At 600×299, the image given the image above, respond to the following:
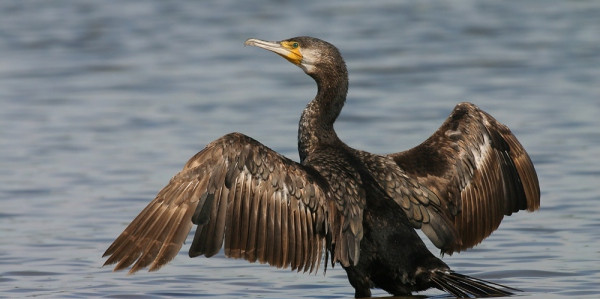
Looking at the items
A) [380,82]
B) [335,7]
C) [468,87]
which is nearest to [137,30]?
[335,7]

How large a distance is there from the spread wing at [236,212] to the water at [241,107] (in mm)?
1100

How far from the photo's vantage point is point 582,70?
1633cm

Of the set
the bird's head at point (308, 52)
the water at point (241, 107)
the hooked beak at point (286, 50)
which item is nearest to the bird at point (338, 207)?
the bird's head at point (308, 52)

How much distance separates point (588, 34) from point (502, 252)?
9.43m

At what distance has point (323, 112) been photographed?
9.16 meters

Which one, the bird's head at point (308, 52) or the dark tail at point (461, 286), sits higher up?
the bird's head at point (308, 52)

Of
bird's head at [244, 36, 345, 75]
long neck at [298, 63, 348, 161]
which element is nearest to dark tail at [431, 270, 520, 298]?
long neck at [298, 63, 348, 161]

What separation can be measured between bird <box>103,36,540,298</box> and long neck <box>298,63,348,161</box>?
1cm

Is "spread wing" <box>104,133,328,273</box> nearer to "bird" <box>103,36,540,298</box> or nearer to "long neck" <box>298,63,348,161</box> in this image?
"bird" <box>103,36,540,298</box>

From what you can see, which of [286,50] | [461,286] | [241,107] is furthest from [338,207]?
[241,107]

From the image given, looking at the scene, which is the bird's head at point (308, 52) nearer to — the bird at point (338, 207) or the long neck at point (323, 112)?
the long neck at point (323, 112)

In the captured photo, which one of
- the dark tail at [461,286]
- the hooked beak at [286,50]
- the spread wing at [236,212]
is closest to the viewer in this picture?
the spread wing at [236,212]

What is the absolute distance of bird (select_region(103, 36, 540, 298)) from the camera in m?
7.71

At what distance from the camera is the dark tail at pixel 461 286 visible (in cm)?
798
